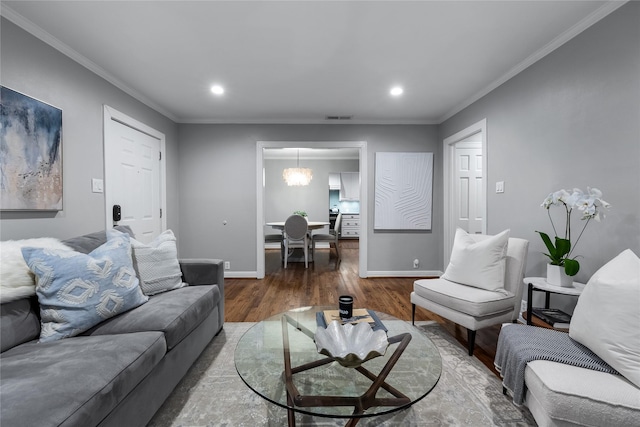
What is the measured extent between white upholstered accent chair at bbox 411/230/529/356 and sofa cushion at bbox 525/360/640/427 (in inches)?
31.9

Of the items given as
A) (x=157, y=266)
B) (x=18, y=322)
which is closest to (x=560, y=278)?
(x=157, y=266)

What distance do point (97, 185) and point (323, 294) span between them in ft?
8.53

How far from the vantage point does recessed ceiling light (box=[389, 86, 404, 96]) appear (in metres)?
3.06

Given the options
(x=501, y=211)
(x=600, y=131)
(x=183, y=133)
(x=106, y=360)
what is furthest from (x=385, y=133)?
(x=106, y=360)

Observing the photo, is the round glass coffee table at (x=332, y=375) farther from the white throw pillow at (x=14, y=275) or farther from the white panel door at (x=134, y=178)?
the white panel door at (x=134, y=178)

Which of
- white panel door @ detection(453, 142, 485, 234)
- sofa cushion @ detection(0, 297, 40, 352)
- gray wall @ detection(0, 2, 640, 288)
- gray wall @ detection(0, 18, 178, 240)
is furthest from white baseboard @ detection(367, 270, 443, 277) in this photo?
sofa cushion @ detection(0, 297, 40, 352)

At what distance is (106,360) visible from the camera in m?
1.15

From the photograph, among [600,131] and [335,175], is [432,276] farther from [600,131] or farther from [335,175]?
[335,175]

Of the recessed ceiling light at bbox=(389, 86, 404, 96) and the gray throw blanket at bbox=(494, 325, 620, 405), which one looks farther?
the recessed ceiling light at bbox=(389, 86, 404, 96)

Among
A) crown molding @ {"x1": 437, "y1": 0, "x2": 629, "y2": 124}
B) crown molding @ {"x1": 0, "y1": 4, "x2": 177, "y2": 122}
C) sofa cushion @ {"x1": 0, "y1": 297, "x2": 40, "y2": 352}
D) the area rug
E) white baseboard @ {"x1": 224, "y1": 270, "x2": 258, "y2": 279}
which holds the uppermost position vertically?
crown molding @ {"x1": 437, "y1": 0, "x2": 629, "y2": 124}

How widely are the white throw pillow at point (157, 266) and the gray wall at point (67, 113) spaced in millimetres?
679

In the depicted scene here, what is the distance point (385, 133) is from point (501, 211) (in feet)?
6.49

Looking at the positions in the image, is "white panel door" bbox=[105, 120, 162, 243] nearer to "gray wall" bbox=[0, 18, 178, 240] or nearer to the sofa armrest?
"gray wall" bbox=[0, 18, 178, 240]

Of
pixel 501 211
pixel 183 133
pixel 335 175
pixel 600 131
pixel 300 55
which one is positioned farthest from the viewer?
pixel 335 175
